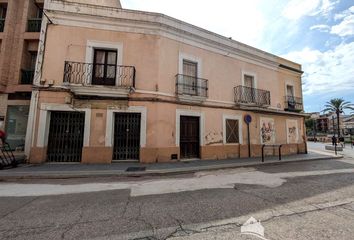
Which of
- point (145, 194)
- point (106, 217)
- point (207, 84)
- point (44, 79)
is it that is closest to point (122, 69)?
point (44, 79)

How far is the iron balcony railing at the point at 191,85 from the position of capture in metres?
9.90

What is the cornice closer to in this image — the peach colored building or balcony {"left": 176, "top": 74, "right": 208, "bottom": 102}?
the peach colored building

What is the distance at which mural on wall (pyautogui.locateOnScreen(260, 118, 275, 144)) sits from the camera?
1266 centimetres

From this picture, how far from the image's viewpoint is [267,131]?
12.9 metres

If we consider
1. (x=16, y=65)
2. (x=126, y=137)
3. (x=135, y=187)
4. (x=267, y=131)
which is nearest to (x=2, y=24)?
(x=16, y=65)

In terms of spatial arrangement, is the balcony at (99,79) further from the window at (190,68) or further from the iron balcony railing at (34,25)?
the iron balcony railing at (34,25)

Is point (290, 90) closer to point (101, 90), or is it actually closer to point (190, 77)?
point (190, 77)


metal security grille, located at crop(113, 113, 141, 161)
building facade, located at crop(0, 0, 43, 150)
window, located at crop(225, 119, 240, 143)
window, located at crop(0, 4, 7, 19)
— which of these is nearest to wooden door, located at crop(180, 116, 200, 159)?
window, located at crop(225, 119, 240, 143)

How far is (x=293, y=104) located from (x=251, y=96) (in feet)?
16.2

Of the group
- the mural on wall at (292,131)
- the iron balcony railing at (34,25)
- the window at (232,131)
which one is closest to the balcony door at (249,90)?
the window at (232,131)

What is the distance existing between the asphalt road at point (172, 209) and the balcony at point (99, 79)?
14.5 feet

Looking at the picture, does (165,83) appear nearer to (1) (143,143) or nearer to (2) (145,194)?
(1) (143,143)

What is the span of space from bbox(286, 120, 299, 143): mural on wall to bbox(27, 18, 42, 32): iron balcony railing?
18.8 meters

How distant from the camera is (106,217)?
10.4 feet
